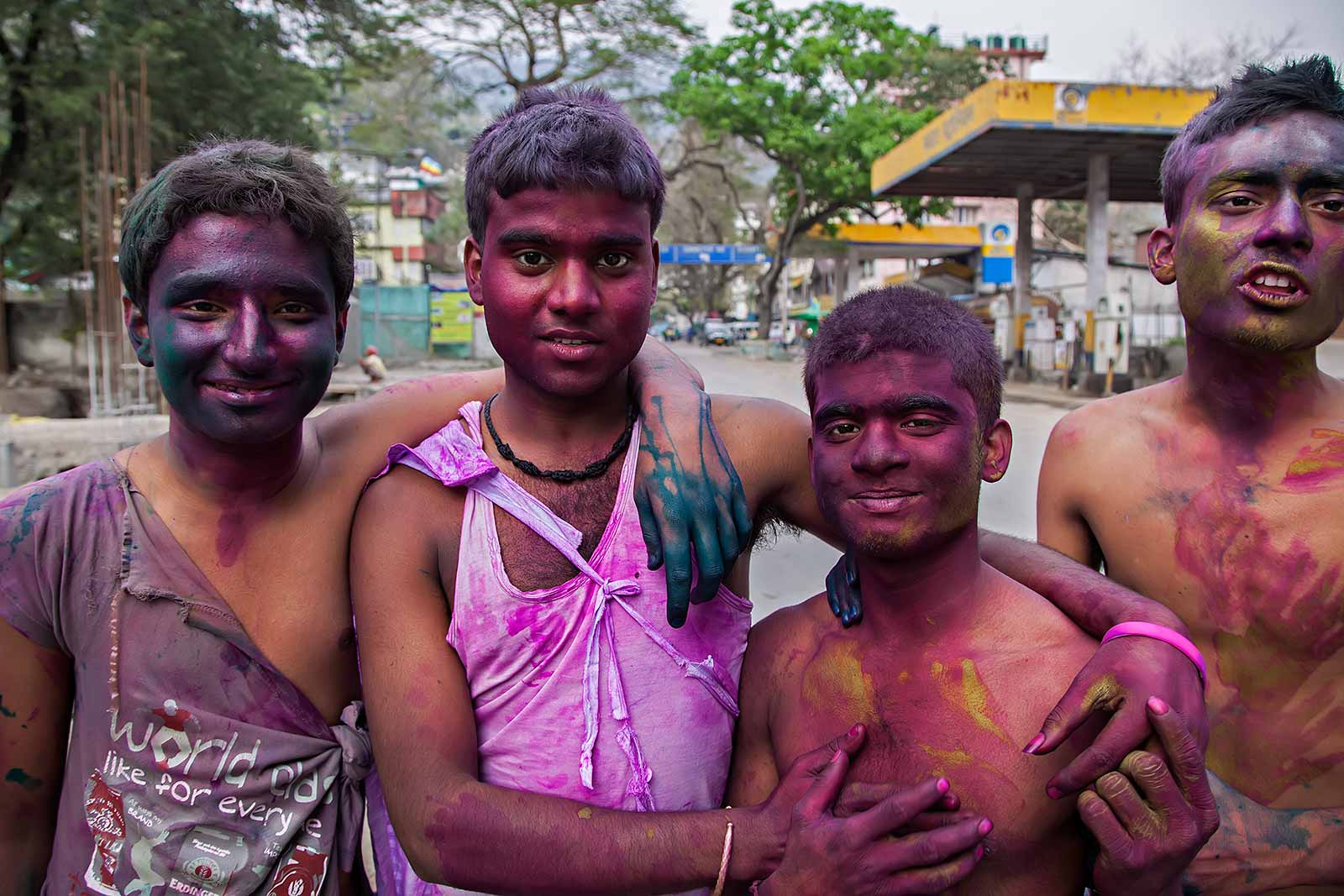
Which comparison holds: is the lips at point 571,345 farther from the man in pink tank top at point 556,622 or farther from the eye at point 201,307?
the eye at point 201,307

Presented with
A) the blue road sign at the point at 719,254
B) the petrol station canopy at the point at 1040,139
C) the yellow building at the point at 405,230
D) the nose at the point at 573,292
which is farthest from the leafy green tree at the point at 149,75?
the yellow building at the point at 405,230

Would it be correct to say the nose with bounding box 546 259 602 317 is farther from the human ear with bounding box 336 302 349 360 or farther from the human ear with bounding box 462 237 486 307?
the human ear with bounding box 336 302 349 360

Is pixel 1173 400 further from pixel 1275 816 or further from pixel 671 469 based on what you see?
pixel 671 469

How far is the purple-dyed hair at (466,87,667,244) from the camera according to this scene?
62.7 inches

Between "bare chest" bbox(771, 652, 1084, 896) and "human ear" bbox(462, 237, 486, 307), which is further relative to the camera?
"human ear" bbox(462, 237, 486, 307)

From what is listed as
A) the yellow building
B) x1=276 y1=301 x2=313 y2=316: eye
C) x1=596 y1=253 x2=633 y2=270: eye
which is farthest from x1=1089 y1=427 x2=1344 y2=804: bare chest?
the yellow building

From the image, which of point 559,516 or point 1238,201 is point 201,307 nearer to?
point 559,516

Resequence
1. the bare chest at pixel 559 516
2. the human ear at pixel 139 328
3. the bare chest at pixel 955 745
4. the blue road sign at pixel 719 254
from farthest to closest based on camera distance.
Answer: the blue road sign at pixel 719 254 < the human ear at pixel 139 328 < the bare chest at pixel 559 516 < the bare chest at pixel 955 745

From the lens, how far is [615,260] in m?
1.64

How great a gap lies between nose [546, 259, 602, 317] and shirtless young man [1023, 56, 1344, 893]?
4.05 feet

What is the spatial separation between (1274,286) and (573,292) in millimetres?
1349

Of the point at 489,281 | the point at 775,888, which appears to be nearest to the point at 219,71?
the point at 489,281

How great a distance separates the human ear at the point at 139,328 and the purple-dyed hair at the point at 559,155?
2.16 feet

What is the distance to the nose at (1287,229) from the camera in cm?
170
